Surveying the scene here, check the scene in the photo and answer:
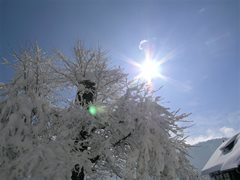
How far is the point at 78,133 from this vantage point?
7.54 metres

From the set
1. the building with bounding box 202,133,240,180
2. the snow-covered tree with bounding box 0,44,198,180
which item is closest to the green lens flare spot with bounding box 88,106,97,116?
the snow-covered tree with bounding box 0,44,198,180

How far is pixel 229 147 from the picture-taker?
18.3m

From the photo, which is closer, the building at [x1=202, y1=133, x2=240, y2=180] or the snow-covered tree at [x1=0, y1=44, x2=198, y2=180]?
the snow-covered tree at [x1=0, y1=44, x2=198, y2=180]

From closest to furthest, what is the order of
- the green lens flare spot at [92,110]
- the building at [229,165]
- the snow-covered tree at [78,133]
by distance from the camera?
the snow-covered tree at [78,133] → the green lens flare spot at [92,110] → the building at [229,165]

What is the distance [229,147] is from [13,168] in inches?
626

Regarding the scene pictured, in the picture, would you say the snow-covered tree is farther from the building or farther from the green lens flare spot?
the building

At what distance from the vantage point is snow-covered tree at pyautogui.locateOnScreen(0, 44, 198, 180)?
20.6 ft

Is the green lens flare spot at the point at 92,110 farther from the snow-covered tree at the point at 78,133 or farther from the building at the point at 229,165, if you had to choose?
the building at the point at 229,165

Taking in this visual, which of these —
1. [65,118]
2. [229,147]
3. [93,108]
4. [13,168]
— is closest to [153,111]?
[93,108]

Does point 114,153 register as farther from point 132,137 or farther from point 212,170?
point 212,170

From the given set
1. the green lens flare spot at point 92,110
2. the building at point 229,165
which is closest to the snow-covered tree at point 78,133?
the green lens flare spot at point 92,110

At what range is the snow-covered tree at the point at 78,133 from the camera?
6.28 metres

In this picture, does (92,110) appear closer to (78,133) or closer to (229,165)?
(78,133)

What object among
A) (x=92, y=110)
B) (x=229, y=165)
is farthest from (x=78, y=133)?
(x=229, y=165)
